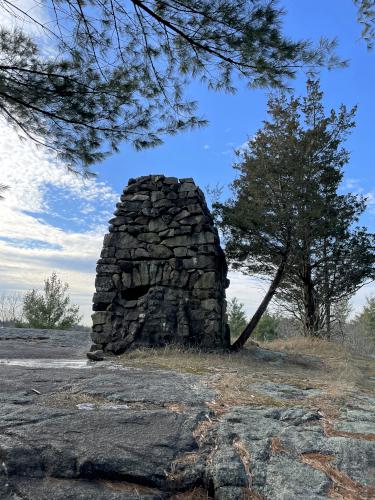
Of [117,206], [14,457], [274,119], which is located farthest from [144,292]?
[274,119]

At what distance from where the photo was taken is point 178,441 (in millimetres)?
2568

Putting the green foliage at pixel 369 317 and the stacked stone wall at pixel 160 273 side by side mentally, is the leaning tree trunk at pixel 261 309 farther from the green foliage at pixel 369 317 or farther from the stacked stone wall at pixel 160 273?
the green foliage at pixel 369 317

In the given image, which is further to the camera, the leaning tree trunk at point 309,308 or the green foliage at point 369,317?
the green foliage at point 369,317

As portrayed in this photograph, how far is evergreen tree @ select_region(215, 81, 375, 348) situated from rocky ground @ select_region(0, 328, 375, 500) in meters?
5.43

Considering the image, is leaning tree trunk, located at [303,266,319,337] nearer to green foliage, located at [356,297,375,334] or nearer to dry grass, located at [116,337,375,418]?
dry grass, located at [116,337,375,418]

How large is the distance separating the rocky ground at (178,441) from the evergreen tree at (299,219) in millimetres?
5432

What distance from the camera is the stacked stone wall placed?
7.97 meters

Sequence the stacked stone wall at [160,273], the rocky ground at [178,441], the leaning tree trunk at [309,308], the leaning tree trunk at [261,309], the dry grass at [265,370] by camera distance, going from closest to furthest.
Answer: the rocky ground at [178,441]
the dry grass at [265,370]
the stacked stone wall at [160,273]
the leaning tree trunk at [261,309]
the leaning tree trunk at [309,308]

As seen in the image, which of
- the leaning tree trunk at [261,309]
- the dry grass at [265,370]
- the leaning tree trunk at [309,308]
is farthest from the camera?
the leaning tree trunk at [309,308]

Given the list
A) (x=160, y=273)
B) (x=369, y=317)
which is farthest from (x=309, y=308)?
(x=369, y=317)

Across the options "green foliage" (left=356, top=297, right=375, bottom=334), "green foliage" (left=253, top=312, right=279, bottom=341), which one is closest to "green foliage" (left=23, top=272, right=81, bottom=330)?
"green foliage" (left=253, top=312, right=279, bottom=341)

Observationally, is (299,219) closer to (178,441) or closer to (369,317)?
(178,441)

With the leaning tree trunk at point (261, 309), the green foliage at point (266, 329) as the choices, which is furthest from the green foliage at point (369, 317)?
the leaning tree trunk at point (261, 309)

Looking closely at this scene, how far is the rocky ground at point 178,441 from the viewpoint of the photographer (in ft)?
7.07
